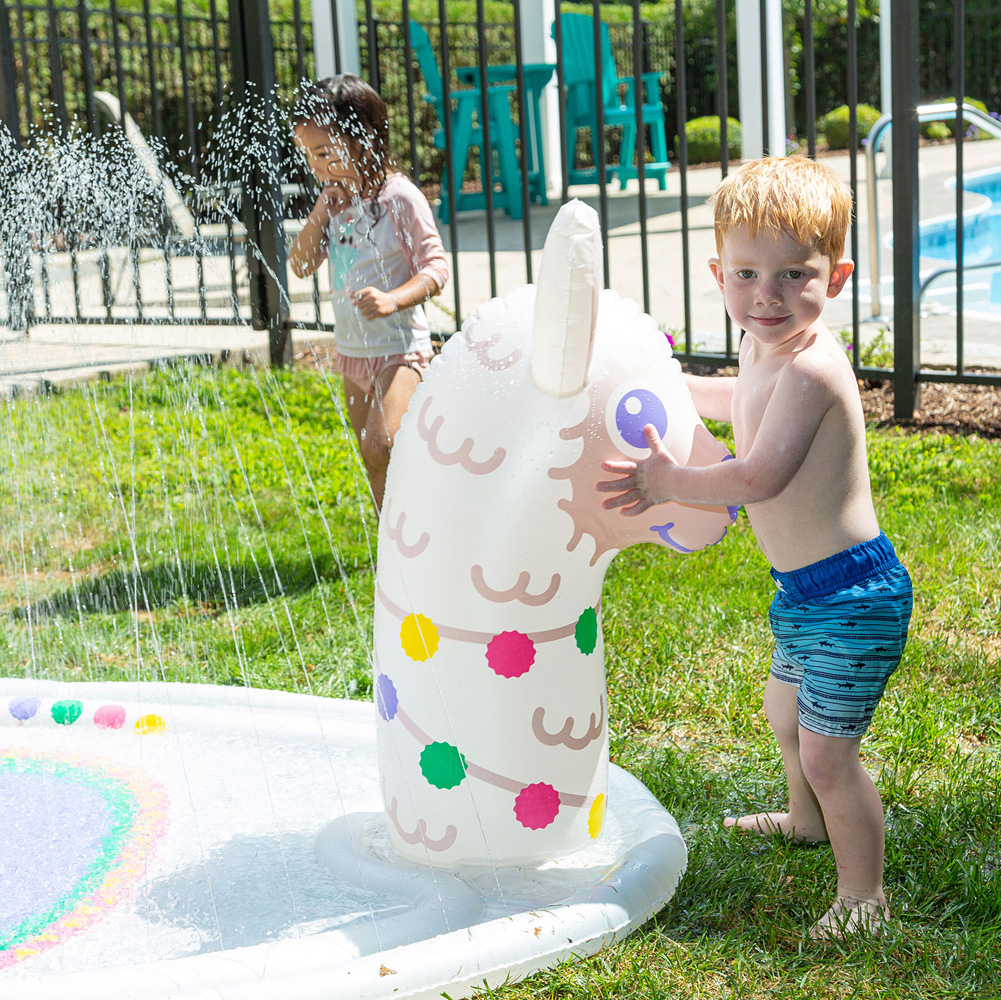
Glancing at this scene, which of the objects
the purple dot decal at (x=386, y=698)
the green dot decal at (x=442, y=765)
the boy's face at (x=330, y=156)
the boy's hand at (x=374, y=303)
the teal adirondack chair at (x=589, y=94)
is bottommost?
the green dot decal at (x=442, y=765)

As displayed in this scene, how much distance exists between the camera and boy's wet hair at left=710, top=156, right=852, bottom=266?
6.30 feet

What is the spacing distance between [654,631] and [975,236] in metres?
8.98

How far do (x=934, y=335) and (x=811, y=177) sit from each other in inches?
205

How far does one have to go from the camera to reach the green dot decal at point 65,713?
279 cm

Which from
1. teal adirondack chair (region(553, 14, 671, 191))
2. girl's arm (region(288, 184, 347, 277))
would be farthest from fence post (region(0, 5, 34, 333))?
teal adirondack chair (region(553, 14, 671, 191))

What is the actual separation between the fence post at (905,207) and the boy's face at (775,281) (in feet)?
10.5

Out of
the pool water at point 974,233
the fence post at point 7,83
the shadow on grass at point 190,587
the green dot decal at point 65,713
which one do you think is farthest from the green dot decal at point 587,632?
the pool water at point 974,233

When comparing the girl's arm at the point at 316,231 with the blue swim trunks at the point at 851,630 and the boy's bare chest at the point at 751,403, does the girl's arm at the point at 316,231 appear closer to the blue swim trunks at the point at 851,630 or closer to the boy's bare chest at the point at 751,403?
the boy's bare chest at the point at 751,403

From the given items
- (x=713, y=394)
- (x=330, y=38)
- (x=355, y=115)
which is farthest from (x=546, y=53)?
(x=713, y=394)

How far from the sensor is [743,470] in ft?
6.46

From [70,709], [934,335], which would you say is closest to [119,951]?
[70,709]

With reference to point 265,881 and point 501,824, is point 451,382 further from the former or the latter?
point 265,881

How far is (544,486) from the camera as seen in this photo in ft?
6.45

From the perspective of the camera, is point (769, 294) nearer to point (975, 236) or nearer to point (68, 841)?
point (68, 841)
